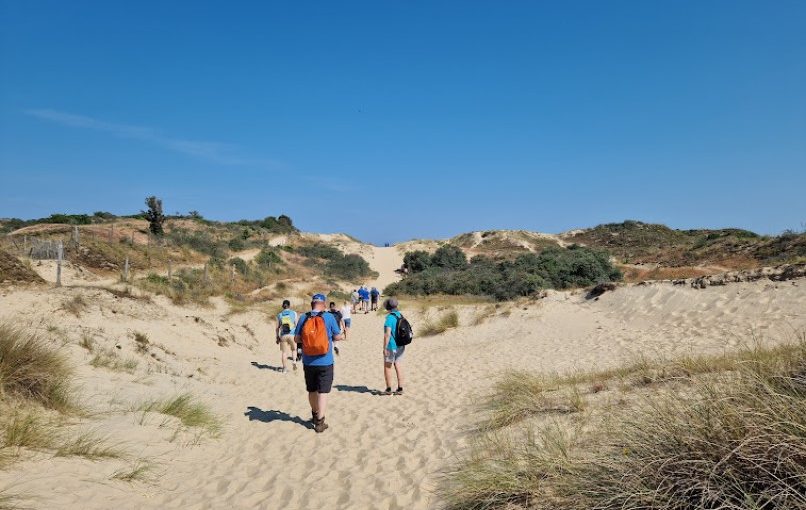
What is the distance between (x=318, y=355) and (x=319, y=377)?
327 millimetres

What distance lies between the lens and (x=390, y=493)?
180 inches

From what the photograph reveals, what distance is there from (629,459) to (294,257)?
43.4m

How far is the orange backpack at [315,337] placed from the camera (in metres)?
6.46

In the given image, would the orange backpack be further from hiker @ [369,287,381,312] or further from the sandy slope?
hiker @ [369,287,381,312]

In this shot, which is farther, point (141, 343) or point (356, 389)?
point (141, 343)

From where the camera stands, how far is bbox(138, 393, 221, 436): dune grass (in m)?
6.48

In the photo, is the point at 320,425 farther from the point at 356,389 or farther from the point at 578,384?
the point at 578,384

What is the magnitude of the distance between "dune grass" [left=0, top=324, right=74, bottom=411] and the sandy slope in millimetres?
476

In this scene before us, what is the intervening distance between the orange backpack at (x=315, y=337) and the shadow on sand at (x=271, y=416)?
1.39 meters

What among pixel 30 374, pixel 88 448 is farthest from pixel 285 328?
pixel 88 448

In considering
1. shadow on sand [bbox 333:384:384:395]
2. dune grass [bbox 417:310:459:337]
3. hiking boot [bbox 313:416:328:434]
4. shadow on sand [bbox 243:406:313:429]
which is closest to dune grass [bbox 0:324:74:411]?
shadow on sand [bbox 243:406:313:429]

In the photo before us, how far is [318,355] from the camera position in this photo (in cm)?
652

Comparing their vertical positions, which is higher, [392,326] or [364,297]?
[364,297]

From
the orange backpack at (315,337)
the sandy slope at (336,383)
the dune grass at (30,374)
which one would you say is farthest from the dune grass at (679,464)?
the dune grass at (30,374)
